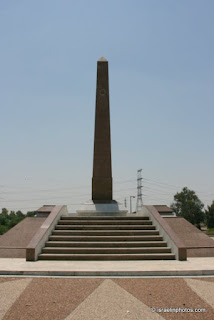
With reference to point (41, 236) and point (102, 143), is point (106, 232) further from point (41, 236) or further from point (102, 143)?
point (102, 143)

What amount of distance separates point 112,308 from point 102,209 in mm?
9084

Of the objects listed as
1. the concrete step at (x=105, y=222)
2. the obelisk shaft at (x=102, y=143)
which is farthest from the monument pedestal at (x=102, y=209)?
the concrete step at (x=105, y=222)

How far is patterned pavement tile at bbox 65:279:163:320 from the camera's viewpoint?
5078 millimetres

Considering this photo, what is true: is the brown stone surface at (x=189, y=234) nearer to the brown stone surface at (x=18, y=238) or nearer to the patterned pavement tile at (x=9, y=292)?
the brown stone surface at (x=18, y=238)

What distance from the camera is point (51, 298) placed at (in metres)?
5.99

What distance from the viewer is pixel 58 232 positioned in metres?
11.7

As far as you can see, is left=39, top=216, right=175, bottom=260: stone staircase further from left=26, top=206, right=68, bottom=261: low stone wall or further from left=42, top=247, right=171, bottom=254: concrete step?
left=26, top=206, right=68, bottom=261: low stone wall

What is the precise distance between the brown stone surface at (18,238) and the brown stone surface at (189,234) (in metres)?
5.55

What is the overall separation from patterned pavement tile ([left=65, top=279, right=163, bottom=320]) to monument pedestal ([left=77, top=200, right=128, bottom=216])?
7725 mm

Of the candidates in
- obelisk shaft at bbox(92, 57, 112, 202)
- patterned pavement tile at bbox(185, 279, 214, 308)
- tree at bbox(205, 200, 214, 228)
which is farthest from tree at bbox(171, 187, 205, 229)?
patterned pavement tile at bbox(185, 279, 214, 308)

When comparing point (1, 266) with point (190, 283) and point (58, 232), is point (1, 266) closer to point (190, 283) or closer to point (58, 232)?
point (58, 232)

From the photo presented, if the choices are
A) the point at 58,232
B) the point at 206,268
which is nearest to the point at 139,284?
the point at 206,268

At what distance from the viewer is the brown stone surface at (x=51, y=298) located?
5.18 m

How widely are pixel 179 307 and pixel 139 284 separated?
5.22ft
